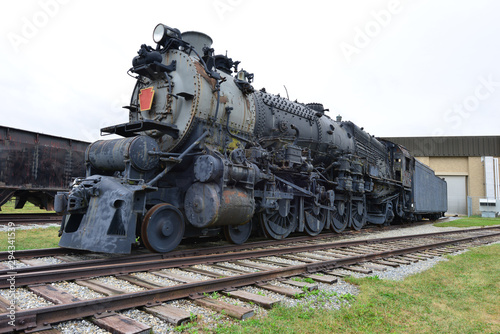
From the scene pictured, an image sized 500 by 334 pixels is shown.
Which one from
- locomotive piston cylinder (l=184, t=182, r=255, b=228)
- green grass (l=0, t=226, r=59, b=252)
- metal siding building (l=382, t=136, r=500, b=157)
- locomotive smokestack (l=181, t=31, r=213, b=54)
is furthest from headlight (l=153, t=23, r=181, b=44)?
metal siding building (l=382, t=136, r=500, b=157)

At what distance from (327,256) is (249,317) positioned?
4116 millimetres

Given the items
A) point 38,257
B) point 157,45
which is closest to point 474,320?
point 38,257

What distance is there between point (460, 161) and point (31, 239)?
38919mm

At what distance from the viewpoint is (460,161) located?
35.5 m

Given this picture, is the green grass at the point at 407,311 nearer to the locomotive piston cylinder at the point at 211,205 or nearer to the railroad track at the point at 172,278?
the railroad track at the point at 172,278

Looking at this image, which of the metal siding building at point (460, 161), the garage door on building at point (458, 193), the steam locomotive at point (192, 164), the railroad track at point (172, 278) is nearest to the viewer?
the railroad track at point (172, 278)

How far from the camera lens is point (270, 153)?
870 centimetres

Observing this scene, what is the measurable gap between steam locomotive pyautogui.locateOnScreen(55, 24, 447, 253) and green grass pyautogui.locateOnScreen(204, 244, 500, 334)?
2990mm

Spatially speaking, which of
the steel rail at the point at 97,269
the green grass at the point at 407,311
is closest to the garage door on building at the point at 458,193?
the green grass at the point at 407,311

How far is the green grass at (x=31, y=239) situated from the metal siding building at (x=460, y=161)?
35.9 meters

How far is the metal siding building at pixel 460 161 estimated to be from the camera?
34438 millimetres

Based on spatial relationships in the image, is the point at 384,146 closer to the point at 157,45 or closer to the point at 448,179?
the point at 157,45

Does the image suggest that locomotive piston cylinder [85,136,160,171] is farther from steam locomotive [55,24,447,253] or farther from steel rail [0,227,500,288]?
steel rail [0,227,500,288]

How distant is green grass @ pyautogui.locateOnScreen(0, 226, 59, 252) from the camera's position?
7234mm
